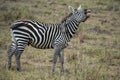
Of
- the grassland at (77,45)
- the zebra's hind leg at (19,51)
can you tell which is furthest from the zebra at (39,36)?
the grassland at (77,45)

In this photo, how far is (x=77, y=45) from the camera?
1441cm

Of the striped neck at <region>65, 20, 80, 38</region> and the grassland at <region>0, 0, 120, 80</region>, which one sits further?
the striped neck at <region>65, 20, 80, 38</region>

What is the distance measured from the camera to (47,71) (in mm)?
10641

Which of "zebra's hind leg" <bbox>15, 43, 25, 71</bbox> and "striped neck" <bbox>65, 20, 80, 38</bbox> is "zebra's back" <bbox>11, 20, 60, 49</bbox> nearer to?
"zebra's hind leg" <bbox>15, 43, 25, 71</bbox>

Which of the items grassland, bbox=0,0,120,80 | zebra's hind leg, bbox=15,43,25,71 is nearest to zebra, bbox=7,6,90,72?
Answer: zebra's hind leg, bbox=15,43,25,71

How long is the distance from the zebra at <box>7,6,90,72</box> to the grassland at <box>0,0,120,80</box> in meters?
0.52

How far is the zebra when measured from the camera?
10586mm

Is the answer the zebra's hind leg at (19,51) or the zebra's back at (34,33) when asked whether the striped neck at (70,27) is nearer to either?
the zebra's back at (34,33)

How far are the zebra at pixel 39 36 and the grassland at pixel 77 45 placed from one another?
52 cm

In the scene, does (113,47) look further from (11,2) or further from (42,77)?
(11,2)

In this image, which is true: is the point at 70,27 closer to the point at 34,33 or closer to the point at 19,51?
the point at 34,33

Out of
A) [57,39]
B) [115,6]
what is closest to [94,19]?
[115,6]

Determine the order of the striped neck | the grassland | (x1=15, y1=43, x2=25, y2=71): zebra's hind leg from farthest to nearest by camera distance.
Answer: the striped neck < (x1=15, y1=43, x2=25, y2=71): zebra's hind leg < the grassland

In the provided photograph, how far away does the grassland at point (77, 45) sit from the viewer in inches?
388
